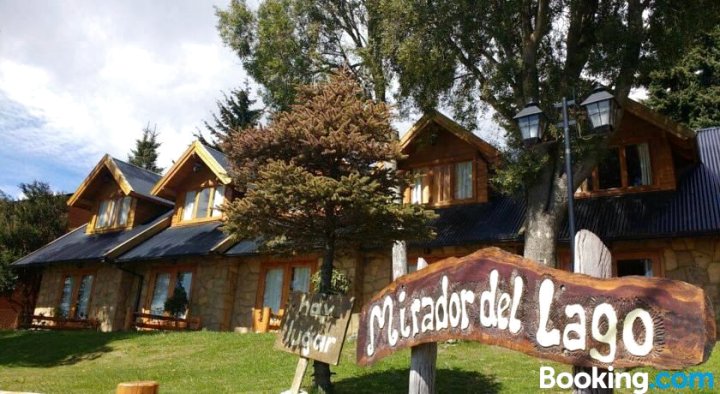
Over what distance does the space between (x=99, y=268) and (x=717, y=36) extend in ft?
95.4

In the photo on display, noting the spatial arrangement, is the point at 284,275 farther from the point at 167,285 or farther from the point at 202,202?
the point at 202,202

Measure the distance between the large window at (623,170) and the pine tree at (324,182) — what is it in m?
8.56

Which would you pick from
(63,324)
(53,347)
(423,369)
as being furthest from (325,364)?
(63,324)

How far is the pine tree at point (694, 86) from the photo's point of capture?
24547 millimetres

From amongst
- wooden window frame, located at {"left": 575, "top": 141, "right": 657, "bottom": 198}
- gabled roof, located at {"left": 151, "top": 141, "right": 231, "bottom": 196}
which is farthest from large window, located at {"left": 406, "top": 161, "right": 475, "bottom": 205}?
gabled roof, located at {"left": 151, "top": 141, "right": 231, "bottom": 196}

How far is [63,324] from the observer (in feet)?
70.8

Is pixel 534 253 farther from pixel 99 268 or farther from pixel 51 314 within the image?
pixel 51 314

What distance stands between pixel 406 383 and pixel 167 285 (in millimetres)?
13905

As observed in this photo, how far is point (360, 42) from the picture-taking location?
2059cm

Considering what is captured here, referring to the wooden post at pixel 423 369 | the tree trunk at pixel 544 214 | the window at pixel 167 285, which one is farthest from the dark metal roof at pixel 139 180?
the wooden post at pixel 423 369

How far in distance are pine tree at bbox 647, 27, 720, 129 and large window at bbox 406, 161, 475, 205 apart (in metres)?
12.9

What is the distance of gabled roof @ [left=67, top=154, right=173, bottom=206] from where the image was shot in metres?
23.4

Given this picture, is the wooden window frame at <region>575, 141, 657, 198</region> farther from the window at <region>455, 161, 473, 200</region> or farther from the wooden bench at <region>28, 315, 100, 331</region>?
the wooden bench at <region>28, 315, 100, 331</region>

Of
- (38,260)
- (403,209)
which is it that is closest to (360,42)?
(403,209)
